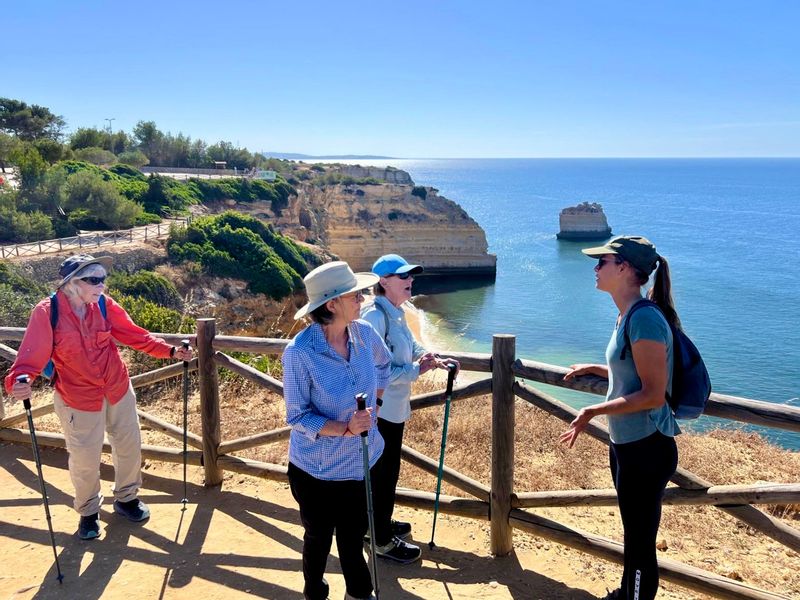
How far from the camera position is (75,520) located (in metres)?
4.54

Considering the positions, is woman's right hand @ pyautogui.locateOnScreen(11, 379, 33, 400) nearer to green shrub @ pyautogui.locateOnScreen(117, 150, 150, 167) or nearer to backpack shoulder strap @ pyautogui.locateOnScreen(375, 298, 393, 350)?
backpack shoulder strap @ pyautogui.locateOnScreen(375, 298, 393, 350)

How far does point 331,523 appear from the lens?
2941 mm

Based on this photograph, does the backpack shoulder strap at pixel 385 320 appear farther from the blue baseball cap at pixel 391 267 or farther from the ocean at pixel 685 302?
the ocean at pixel 685 302

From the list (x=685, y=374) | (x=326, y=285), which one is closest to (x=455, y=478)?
(x=685, y=374)

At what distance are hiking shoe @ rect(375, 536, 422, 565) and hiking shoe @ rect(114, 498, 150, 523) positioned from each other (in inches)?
74.0

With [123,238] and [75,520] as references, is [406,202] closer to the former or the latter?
[123,238]

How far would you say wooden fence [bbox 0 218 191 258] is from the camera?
19.6 meters

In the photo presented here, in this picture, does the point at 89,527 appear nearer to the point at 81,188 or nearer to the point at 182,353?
the point at 182,353

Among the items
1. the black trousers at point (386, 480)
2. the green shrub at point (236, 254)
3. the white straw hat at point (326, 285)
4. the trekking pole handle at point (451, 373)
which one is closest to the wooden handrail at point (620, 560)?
the black trousers at point (386, 480)

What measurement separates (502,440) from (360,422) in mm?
1607

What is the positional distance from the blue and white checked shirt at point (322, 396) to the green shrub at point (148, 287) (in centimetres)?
1700

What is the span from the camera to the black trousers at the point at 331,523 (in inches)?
113

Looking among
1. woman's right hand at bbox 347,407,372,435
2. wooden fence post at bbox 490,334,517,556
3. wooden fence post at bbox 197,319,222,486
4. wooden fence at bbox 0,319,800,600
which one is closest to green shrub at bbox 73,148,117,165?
wooden fence at bbox 0,319,800,600

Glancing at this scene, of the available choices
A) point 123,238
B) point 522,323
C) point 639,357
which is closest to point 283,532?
point 639,357
